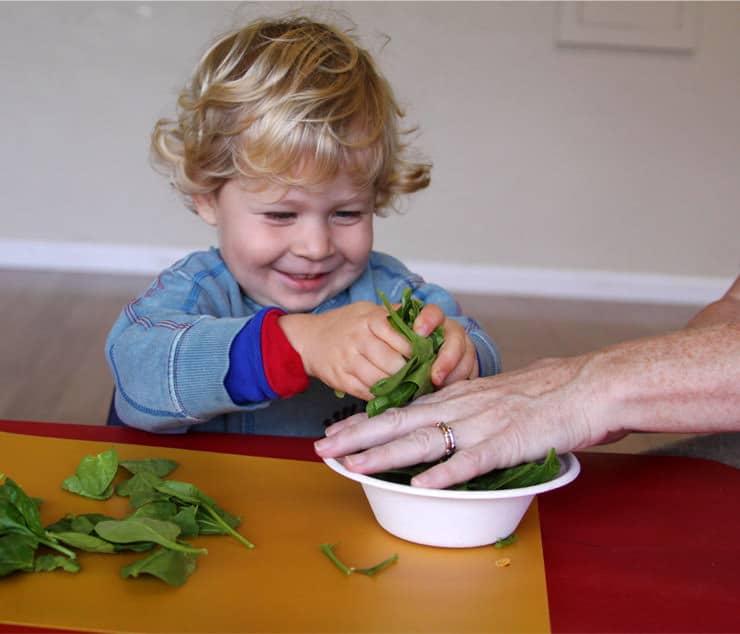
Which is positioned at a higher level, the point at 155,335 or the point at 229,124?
the point at 229,124

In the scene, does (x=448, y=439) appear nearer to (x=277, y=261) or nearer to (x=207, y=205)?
(x=277, y=261)

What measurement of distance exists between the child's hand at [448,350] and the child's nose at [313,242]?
0.83ft

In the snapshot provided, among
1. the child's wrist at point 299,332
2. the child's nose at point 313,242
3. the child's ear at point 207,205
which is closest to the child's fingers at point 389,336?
the child's wrist at point 299,332

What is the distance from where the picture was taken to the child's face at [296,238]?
134cm

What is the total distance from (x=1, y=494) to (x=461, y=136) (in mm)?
4387

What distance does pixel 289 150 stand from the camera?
4.34ft

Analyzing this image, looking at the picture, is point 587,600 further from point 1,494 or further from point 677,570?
point 1,494

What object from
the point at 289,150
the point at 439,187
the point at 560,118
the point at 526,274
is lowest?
the point at 526,274

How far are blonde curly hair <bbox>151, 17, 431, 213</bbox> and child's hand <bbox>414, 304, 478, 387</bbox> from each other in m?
0.34

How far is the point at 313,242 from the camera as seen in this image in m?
1.33

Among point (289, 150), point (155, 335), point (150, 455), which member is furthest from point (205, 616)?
point (289, 150)

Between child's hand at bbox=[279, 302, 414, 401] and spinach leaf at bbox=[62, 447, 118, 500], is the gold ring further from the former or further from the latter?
spinach leaf at bbox=[62, 447, 118, 500]

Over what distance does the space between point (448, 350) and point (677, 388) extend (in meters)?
0.24

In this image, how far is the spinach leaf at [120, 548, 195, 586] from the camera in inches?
27.0
